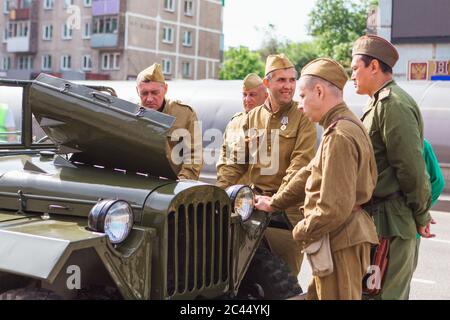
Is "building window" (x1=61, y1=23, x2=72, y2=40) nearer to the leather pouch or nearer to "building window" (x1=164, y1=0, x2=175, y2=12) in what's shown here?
"building window" (x1=164, y1=0, x2=175, y2=12)

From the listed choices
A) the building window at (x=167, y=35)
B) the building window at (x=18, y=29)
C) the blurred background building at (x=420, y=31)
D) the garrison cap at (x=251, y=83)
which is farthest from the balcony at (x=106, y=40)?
the garrison cap at (x=251, y=83)

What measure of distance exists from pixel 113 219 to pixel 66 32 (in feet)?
145

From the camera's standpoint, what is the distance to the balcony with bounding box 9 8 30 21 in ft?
154

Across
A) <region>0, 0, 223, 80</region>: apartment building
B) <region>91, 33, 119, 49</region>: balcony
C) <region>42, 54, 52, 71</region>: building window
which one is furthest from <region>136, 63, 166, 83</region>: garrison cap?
<region>42, 54, 52, 71</region>: building window

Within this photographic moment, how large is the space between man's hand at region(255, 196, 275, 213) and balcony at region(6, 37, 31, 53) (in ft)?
149

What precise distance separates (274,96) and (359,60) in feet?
2.73

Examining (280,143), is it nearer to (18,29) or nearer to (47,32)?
(47,32)

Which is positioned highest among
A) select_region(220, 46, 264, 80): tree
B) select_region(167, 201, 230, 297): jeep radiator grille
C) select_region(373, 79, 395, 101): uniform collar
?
select_region(220, 46, 264, 80): tree

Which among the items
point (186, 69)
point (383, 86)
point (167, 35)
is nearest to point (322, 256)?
point (383, 86)

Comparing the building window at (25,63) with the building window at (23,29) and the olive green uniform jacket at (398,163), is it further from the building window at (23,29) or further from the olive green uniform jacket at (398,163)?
the olive green uniform jacket at (398,163)

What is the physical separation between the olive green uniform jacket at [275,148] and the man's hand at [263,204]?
35 cm

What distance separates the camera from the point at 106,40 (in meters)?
42.8

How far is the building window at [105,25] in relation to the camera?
141ft

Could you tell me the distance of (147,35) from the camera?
→ 4375 cm
